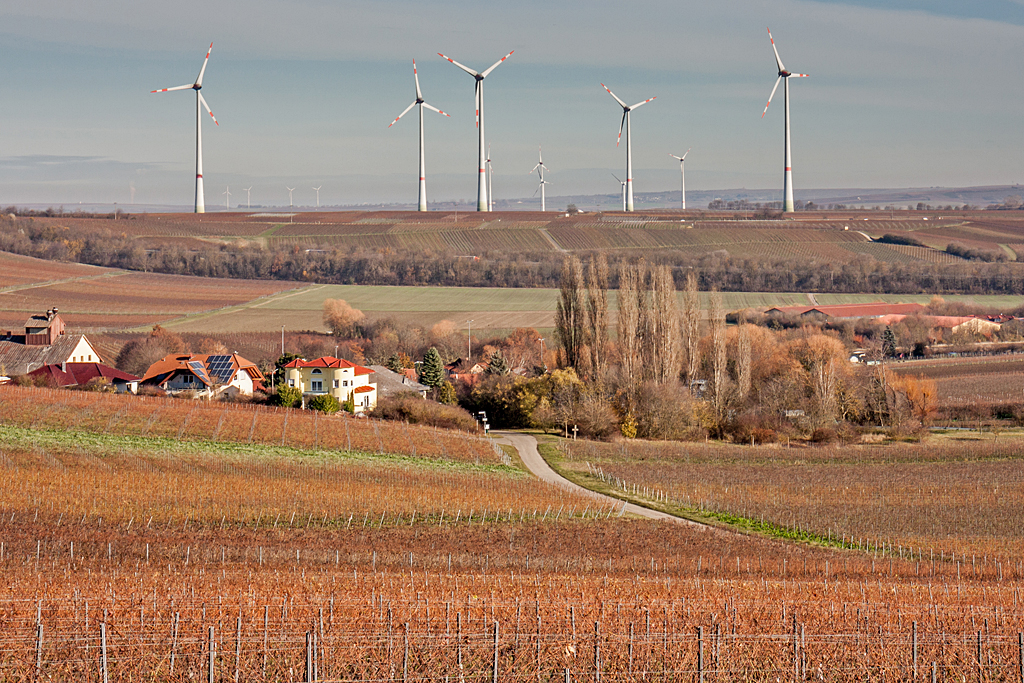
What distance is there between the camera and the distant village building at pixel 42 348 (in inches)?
3118

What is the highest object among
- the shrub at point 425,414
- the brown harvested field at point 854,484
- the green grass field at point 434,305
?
the green grass field at point 434,305

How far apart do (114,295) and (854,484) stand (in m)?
93.9

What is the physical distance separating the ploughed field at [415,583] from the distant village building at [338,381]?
912 inches

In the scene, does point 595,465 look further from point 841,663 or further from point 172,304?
point 172,304

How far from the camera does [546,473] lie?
168ft

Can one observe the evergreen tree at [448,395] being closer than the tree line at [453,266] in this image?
Yes

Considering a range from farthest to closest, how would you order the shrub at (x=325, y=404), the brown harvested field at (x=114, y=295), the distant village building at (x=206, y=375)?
the brown harvested field at (x=114, y=295), the distant village building at (x=206, y=375), the shrub at (x=325, y=404)

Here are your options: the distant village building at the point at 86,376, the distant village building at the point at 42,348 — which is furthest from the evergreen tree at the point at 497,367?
the distant village building at the point at 42,348

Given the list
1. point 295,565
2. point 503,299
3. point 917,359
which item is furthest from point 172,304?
point 295,565

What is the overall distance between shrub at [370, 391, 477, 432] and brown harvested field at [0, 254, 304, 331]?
1815 inches

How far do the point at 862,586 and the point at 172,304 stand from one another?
338ft

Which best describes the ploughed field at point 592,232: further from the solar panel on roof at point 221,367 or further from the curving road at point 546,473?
the curving road at point 546,473

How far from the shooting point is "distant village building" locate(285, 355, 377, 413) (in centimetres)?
7444

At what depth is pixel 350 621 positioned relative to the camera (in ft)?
63.7
